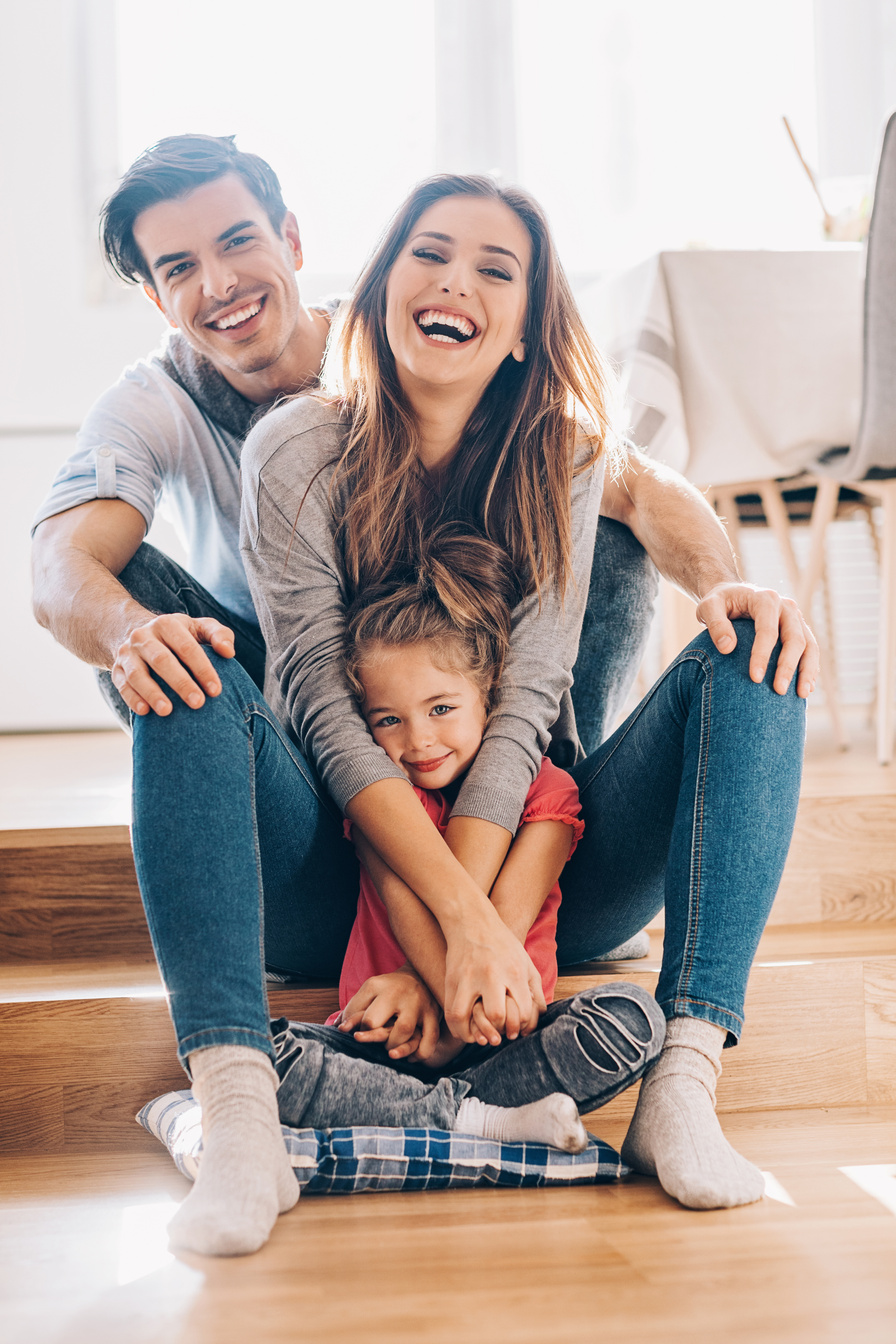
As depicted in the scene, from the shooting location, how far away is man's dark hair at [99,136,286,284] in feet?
4.40

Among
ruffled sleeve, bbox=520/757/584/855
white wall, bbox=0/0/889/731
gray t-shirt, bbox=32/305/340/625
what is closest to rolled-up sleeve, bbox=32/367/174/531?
gray t-shirt, bbox=32/305/340/625

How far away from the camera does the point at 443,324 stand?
111 centimetres

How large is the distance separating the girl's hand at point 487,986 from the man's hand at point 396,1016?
35 millimetres

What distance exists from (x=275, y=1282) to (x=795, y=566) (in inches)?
73.0

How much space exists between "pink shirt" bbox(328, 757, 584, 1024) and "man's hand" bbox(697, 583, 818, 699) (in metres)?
0.21

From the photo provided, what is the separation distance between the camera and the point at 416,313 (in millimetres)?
1123

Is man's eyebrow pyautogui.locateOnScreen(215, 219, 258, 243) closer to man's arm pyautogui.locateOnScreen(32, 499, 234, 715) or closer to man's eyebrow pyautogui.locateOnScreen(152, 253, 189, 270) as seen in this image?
man's eyebrow pyautogui.locateOnScreen(152, 253, 189, 270)

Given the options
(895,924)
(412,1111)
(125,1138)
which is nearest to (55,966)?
(125,1138)

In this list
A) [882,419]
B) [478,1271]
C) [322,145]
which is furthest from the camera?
[322,145]

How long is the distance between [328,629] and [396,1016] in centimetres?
35

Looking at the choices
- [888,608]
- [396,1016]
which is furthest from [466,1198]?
[888,608]

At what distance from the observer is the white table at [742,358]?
192cm

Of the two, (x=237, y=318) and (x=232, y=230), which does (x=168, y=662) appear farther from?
(x=232, y=230)

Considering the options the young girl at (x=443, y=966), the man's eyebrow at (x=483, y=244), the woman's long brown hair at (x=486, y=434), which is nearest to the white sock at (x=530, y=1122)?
the young girl at (x=443, y=966)
